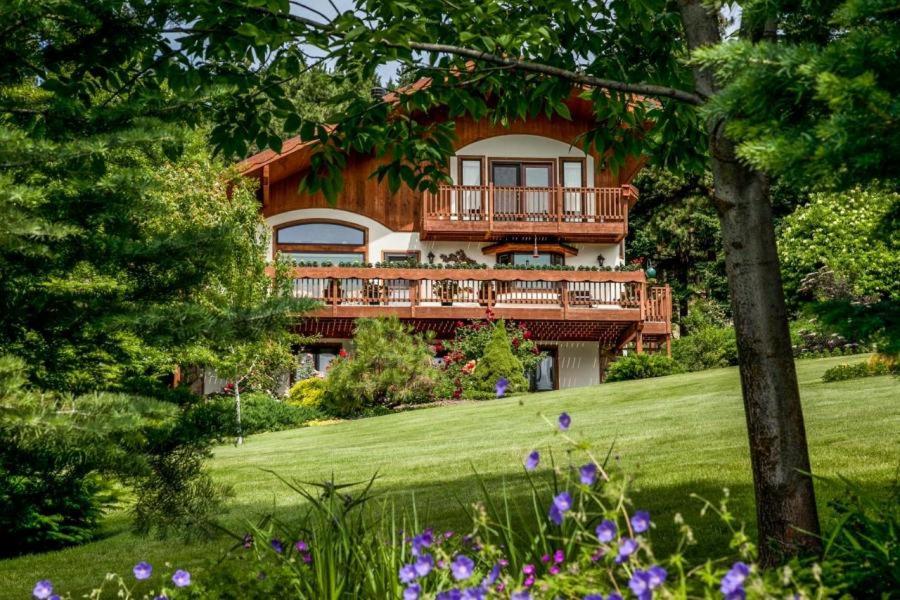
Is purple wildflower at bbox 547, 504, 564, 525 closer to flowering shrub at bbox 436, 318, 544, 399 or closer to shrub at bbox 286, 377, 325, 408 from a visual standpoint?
flowering shrub at bbox 436, 318, 544, 399

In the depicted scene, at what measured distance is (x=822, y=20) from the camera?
4.15 metres

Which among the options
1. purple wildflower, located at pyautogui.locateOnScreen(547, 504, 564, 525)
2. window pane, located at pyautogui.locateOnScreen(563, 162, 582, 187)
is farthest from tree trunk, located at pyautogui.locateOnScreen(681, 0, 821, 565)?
window pane, located at pyautogui.locateOnScreen(563, 162, 582, 187)

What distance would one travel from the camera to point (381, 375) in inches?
806

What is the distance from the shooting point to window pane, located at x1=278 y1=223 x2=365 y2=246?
26812mm

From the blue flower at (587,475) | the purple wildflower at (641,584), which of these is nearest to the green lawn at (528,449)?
the blue flower at (587,475)

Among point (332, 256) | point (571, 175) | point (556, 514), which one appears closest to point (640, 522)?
point (556, 514)

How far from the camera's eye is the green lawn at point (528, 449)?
7168 mm

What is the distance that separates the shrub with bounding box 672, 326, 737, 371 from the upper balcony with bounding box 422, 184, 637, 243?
375 cm

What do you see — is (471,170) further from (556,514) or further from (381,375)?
(556,514)

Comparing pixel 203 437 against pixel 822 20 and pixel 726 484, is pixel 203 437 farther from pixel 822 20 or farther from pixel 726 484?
pixel 726 484

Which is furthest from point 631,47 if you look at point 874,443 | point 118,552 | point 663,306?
point 663,306

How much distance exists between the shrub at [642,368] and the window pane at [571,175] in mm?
6490

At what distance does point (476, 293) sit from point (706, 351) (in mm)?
6933

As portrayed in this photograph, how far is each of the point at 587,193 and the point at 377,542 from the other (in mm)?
23674
